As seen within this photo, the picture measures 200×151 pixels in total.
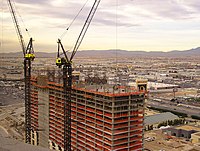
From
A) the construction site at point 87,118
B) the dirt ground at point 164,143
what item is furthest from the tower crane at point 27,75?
the dirt ground at point 164,143

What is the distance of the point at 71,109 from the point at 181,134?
5048 mm

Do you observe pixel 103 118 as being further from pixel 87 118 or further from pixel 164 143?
pixel 164 143

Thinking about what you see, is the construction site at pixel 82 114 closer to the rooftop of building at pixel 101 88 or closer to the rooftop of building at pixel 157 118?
the rooftop of building at pixel 101 88

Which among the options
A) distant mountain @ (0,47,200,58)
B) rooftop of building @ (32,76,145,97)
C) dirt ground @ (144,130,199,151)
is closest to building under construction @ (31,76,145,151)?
rooftop of building @ (32,76,145,97)

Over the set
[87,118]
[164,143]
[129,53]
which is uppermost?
[129,53]

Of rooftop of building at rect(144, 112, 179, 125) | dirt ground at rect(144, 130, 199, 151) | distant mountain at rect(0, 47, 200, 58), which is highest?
distant mountain at rect(0, 47, 200, 58)

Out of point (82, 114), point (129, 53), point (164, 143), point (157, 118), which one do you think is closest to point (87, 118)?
point (82, 114)

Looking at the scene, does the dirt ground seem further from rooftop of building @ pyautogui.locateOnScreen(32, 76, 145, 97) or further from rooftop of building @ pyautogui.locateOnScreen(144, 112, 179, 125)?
rooftop of building @ pyautogui.locateOnScreen(32, 76, 145, 97)

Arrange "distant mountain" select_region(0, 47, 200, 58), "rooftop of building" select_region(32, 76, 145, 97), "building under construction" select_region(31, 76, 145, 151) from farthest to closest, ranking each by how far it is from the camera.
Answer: "distant mountain" select_region(0, 47, 200, 58) → "rooftop of building" select_region(32, 76, 145, 97) → "building under construction" select_region(31, 76, 145, 151)

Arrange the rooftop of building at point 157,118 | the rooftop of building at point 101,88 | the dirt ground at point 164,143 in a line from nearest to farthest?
1. the rooftop of building at point 101,88
2. the dirt ground at point 164,143
3. the rooftop of building at point 157,118

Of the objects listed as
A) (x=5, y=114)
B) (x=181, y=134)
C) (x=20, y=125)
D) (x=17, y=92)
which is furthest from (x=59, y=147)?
(x=17, y=92)

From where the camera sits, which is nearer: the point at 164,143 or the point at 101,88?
the point at 101,88

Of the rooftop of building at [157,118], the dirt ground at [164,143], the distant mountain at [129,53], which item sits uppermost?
the distant mountain at [129,53]

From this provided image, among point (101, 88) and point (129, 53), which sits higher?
point (129, 53)
